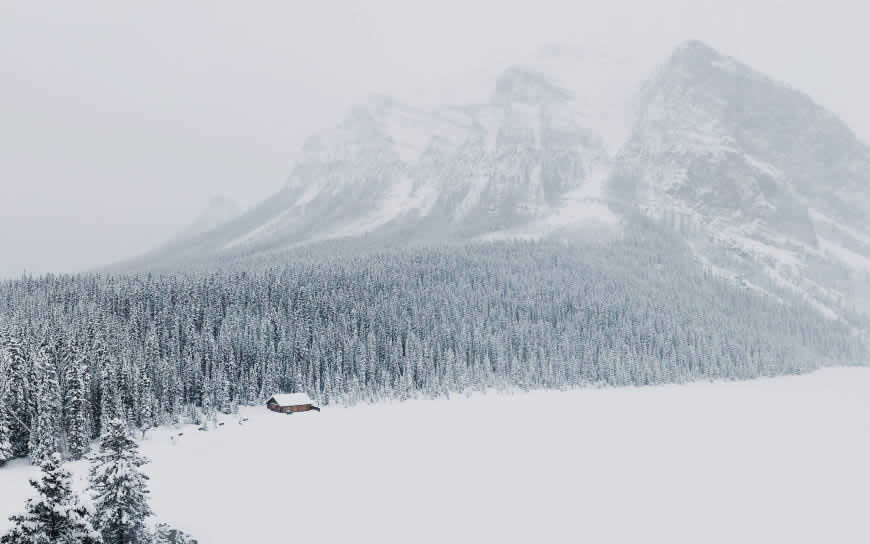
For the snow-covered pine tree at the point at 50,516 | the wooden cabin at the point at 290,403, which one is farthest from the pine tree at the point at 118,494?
the wooden cabin at the point at 290,403

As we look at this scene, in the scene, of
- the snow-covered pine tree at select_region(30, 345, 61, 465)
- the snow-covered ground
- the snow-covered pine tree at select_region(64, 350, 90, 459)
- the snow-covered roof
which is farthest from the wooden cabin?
the snow-covered pine tree at select_region(30, 345, 61, 465)

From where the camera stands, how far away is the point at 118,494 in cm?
3484

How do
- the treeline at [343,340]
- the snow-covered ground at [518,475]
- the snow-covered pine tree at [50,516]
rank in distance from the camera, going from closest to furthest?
the snow-covered pine tree at [50,516] < the snow-covered ground at [518,475] < the treeline at [343,340]

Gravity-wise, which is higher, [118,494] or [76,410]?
[118,494]

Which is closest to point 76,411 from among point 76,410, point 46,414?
point 76,410

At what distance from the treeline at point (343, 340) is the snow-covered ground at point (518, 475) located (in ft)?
27.3

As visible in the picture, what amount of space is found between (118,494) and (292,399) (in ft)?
236

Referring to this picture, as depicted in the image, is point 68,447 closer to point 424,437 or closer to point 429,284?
point 424,437

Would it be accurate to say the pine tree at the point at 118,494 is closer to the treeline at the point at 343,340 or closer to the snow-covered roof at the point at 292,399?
the treeline at the point at 343,340

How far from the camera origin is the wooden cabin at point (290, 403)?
4107 inches

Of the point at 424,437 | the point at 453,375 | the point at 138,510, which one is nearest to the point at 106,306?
the point at 453,375

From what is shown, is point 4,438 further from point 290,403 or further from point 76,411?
point 290,403

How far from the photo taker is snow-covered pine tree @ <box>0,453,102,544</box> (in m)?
27.4

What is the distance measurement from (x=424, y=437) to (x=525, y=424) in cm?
1621
